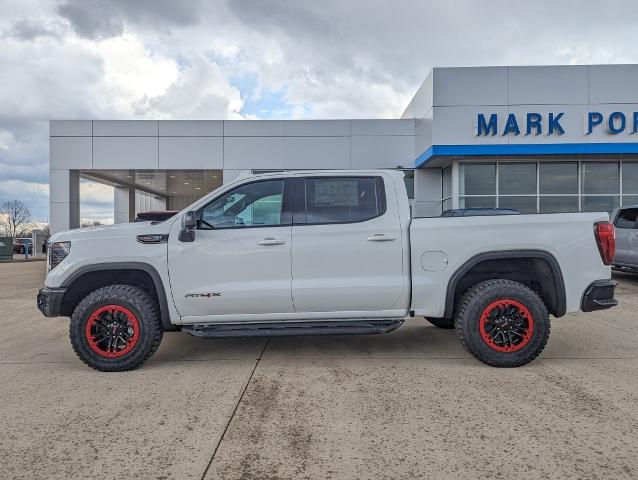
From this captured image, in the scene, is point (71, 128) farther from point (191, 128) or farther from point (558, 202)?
point (558, 202)

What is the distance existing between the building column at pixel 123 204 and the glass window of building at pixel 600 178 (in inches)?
1025

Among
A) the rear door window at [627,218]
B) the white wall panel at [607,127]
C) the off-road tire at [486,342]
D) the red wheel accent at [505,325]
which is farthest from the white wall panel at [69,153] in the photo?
the white wall panel at [607,127]

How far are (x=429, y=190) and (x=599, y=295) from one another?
14.9 m

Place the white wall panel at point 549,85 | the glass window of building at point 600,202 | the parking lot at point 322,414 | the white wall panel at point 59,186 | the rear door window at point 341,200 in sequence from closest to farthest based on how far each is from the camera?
the parking lot at point 322,414, the rear door window at point 341,200, the white wall panel at point 549,85, the glass window of building at point 600,202, the white wall panel at point 59,186

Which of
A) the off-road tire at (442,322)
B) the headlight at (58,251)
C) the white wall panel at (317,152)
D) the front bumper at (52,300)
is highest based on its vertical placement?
the white wall panel at (317,152)

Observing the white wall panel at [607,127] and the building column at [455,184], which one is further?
the building column at [455,184]

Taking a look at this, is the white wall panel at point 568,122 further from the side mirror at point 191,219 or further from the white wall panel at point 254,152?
the side mirror at point 191,219

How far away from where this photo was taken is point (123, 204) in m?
31.0

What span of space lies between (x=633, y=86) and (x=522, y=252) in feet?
52.4

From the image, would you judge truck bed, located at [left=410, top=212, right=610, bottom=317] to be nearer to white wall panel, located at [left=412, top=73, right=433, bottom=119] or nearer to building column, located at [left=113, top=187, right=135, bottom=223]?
white wall panel, located at [left=412, top=73, right=433, bottom=119]

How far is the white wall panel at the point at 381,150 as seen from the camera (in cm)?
1889

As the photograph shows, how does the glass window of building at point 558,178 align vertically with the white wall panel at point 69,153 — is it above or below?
below

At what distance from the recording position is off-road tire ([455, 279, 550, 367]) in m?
4.38

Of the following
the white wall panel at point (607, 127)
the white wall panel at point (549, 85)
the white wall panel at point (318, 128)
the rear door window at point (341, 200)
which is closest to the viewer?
the rear door window at point (341, 200)
